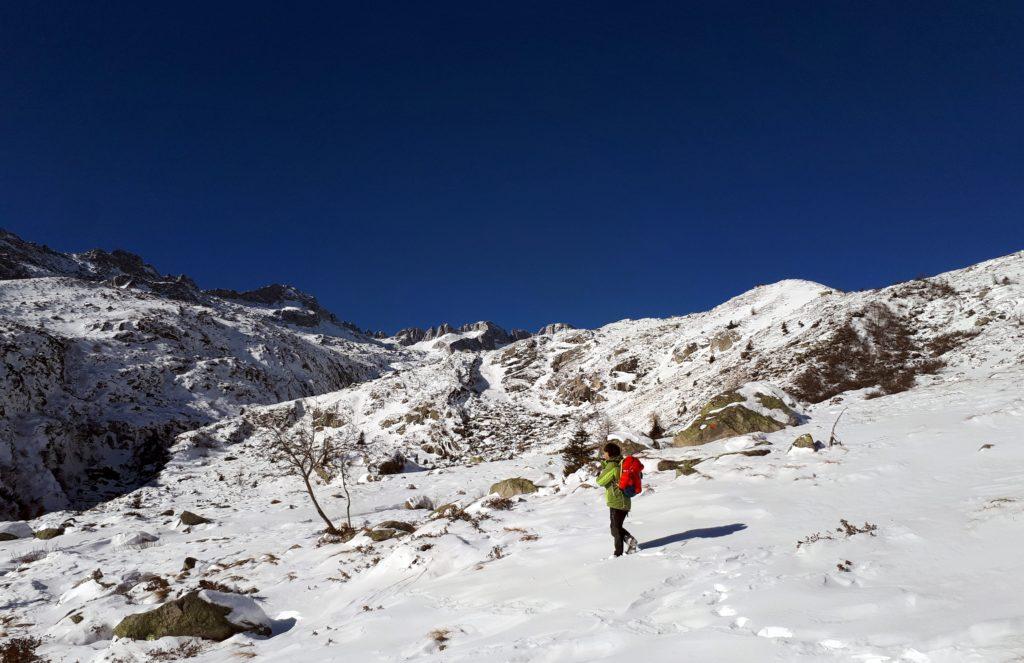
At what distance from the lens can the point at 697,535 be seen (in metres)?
9.02

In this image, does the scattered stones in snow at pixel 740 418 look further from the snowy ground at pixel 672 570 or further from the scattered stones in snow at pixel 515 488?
the scattered stones in snow at pixel 515 488

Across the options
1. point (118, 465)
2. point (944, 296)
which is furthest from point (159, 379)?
point (944, 296)

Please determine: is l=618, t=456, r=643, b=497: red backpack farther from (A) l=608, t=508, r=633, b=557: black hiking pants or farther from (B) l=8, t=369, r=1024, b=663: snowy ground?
(B) l=8, t=369, r=1024, b=663: snowy ground

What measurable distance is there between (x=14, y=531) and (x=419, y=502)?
15579 millimetres

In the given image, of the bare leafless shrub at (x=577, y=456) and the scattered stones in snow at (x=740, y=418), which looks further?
the scattered stones in snow at (x=740, y=418)

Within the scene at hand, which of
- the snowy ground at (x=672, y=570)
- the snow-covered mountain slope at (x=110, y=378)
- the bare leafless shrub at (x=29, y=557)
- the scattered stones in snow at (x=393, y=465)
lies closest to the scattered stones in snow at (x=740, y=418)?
the snowy ground at (x=672, y=570)

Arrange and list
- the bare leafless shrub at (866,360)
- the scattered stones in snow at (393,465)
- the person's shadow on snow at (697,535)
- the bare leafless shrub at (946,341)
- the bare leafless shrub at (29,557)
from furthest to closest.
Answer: the scattered stones in snow at (393,465) < the bare leafless shrub at (946,341) < the bare leafless shrub at (866,360) < the bare leafless shrub at (29,557) < the person's shadow on snow at (697,535)

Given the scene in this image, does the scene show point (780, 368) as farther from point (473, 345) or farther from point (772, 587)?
point (473, 345)

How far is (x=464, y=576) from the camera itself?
9234mm

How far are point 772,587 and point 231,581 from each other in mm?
12767

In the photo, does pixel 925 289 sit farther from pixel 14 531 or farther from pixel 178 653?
pixel 14 531

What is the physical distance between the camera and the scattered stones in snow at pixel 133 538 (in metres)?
17.6

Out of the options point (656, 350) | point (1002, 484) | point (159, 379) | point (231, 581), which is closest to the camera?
point (1002, 484)

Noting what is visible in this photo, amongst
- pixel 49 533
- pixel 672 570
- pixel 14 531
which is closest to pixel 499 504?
pixel 672 570
